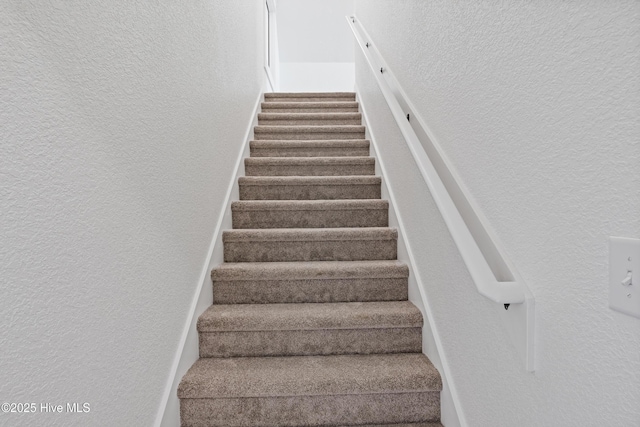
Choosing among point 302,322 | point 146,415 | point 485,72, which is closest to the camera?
point 485,72

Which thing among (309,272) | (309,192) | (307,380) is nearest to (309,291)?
(309,272)

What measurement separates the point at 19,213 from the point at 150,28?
2.37 ft

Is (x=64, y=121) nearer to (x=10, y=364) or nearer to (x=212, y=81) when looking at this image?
(x=10, y=364)

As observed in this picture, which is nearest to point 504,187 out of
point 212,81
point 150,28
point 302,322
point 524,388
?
point 524,388

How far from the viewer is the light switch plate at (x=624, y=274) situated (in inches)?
19.2

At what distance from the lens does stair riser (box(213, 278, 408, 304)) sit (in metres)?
1.60

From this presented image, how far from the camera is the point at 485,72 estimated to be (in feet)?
2.95

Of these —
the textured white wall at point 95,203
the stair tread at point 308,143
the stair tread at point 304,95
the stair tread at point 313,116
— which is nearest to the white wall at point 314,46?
the stair tread at point 304,95

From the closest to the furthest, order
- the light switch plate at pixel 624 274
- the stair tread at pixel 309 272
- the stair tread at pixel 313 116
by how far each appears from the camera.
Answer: the light switch plate at pixel 624 274 → the stair tread at pixel 309 272 → the stair tread at pixel 313 116

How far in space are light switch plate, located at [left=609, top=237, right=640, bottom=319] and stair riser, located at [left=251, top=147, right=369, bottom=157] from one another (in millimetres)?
2126

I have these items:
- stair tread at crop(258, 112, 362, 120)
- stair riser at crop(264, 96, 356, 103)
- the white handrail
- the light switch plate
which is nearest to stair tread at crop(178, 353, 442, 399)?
the white handrail

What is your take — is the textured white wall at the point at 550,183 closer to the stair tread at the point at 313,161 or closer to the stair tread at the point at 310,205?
the stair tread at the point at 310,205

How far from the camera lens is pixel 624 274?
505 millimetres

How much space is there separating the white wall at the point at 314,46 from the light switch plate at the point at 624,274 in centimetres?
580
